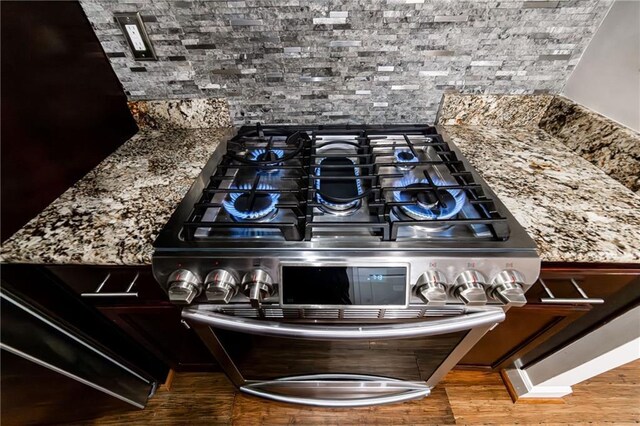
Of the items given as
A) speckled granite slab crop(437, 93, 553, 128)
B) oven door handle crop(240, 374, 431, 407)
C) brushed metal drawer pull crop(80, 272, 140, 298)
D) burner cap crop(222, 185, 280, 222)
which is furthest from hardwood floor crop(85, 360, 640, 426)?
speckled granite slab crop(437, 93, 553, 128)

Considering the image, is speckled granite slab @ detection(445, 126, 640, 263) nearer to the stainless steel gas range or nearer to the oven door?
the stainless steel gas range

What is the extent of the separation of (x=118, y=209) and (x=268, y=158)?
0.40m

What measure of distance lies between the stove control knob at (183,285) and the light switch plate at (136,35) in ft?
2.51

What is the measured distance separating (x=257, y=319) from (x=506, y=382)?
114 cm

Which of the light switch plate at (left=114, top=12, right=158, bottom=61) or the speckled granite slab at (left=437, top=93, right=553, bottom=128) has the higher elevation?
the light switch plate at (left=114, top=12, right=158, bottom=61)

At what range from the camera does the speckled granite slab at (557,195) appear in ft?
1.88

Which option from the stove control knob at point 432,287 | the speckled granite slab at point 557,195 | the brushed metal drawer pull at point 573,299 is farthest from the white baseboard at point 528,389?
the stove control knob at point 432,287

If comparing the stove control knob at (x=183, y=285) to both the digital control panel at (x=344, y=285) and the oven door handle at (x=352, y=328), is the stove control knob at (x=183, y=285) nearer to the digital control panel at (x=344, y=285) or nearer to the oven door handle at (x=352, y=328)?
the oven door handle at (x=352, y=328)

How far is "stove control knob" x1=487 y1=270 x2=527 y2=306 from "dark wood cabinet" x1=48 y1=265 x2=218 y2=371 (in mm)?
747

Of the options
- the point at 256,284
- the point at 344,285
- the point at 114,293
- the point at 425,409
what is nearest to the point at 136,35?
the point at 114,293

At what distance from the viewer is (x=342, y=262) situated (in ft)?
1.77

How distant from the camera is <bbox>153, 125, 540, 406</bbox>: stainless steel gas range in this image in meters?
0.56

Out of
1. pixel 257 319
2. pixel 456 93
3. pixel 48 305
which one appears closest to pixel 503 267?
pixel 257 319

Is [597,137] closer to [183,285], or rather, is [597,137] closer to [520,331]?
[520,331]
